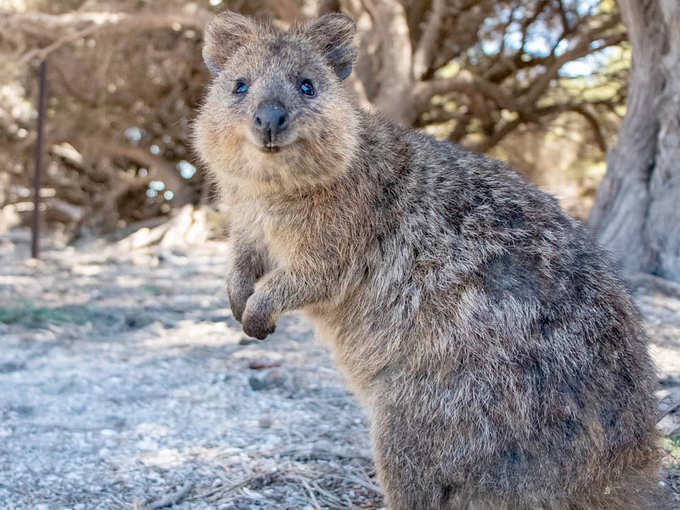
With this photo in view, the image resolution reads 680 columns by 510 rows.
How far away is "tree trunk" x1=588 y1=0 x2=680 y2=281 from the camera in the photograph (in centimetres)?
610

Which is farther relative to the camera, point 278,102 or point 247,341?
point 247,341

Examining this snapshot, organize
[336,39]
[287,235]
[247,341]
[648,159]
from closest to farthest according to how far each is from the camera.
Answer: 1. [287,235]
2. [336,39]
3. [247,341]
4. [648,159]

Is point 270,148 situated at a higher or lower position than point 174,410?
higher

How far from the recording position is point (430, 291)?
2826mm

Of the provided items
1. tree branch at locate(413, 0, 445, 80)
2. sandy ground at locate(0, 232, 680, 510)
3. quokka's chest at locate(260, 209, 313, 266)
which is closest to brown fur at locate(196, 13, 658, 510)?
quokka's chest at locate(260, 209, 313, 266)

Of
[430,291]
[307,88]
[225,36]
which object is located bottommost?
[430,291]

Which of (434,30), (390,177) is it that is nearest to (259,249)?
(390,177)

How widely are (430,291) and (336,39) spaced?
1.36m

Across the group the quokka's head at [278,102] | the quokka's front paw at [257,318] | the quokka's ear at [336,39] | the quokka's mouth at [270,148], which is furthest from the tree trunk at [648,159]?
the quokka's mouth at [270,148]

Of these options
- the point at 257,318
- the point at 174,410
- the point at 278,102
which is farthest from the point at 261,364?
the point at 278,102

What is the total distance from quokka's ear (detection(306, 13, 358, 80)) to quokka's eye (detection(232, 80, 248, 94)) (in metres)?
0.44

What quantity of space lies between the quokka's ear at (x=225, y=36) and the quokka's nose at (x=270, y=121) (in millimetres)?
667

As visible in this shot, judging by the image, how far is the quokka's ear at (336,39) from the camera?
337cm

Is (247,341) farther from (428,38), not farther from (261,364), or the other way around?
(428,38)
